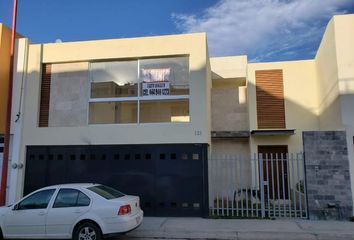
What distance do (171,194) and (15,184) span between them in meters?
5.51

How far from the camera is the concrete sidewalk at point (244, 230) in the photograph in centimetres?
796

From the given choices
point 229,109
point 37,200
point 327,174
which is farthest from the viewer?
point 229,109

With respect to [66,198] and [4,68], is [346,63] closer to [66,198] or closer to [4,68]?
[66,198]

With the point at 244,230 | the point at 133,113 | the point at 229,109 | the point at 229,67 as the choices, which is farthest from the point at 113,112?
the point at 229,67

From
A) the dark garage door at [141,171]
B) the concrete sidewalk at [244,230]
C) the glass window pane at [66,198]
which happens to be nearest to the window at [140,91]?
the dark garage door at [141,171]

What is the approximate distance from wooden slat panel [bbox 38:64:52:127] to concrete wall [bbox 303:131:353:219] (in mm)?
8882

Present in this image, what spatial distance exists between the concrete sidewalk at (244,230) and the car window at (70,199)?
1607 millimetres

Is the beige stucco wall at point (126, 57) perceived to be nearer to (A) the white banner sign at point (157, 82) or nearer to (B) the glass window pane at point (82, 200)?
(A) the white banner sign at point (157, 82)

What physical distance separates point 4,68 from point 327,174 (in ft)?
38.2

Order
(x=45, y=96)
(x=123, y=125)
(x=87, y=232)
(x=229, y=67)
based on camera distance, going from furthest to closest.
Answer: (x=229, y=67), (x=45, y=96), (x=123, y=125), (x=87, y=232)

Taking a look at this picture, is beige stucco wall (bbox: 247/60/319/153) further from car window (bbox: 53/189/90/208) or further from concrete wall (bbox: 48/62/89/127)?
car window (bbox: 53/189/90/208)

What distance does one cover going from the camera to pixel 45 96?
1180 cm

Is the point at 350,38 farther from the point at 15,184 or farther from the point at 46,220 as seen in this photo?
the point at 15,184

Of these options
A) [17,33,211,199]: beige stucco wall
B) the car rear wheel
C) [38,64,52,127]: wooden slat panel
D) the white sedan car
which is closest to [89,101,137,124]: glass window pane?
[17,33,211,199]: beige stucco wall
